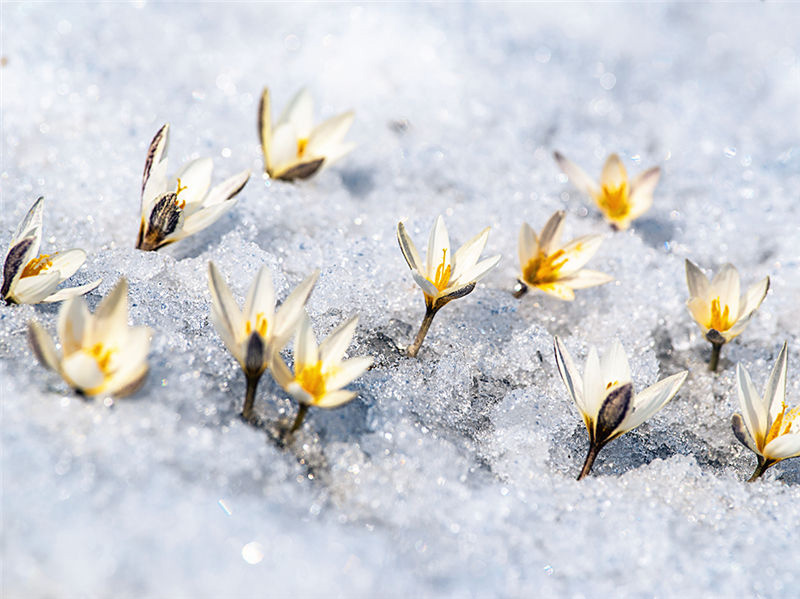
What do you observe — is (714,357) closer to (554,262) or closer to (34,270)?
(554,262)

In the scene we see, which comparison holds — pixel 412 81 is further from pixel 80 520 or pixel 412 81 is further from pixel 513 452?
pixel 80 520

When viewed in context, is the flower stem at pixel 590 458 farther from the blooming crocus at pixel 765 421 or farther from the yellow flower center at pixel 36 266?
the yellow flower center at pixel 36 266

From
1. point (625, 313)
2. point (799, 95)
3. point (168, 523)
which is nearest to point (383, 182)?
point (625, 313)

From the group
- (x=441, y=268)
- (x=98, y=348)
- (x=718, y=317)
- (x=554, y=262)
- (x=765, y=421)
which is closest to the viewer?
(x=98, y=348)

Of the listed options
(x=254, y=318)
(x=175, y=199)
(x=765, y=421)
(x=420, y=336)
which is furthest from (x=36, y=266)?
(x=765, y=421)

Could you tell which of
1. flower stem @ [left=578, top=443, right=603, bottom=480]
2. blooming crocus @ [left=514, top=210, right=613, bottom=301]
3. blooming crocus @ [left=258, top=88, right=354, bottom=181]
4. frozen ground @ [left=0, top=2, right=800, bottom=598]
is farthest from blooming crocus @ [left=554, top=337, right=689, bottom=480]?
blooming crocus @ [left=258, top=88, right=354, bottom=181]

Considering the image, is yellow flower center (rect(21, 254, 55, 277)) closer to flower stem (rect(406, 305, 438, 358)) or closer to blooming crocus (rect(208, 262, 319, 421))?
blooming crocus (rect(208, 262, 319, 421))

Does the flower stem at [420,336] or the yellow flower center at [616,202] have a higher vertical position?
the yellow flower center at [616,202]

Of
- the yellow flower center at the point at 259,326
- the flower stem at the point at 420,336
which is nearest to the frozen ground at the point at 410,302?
the flower stem at the point at 420,336
